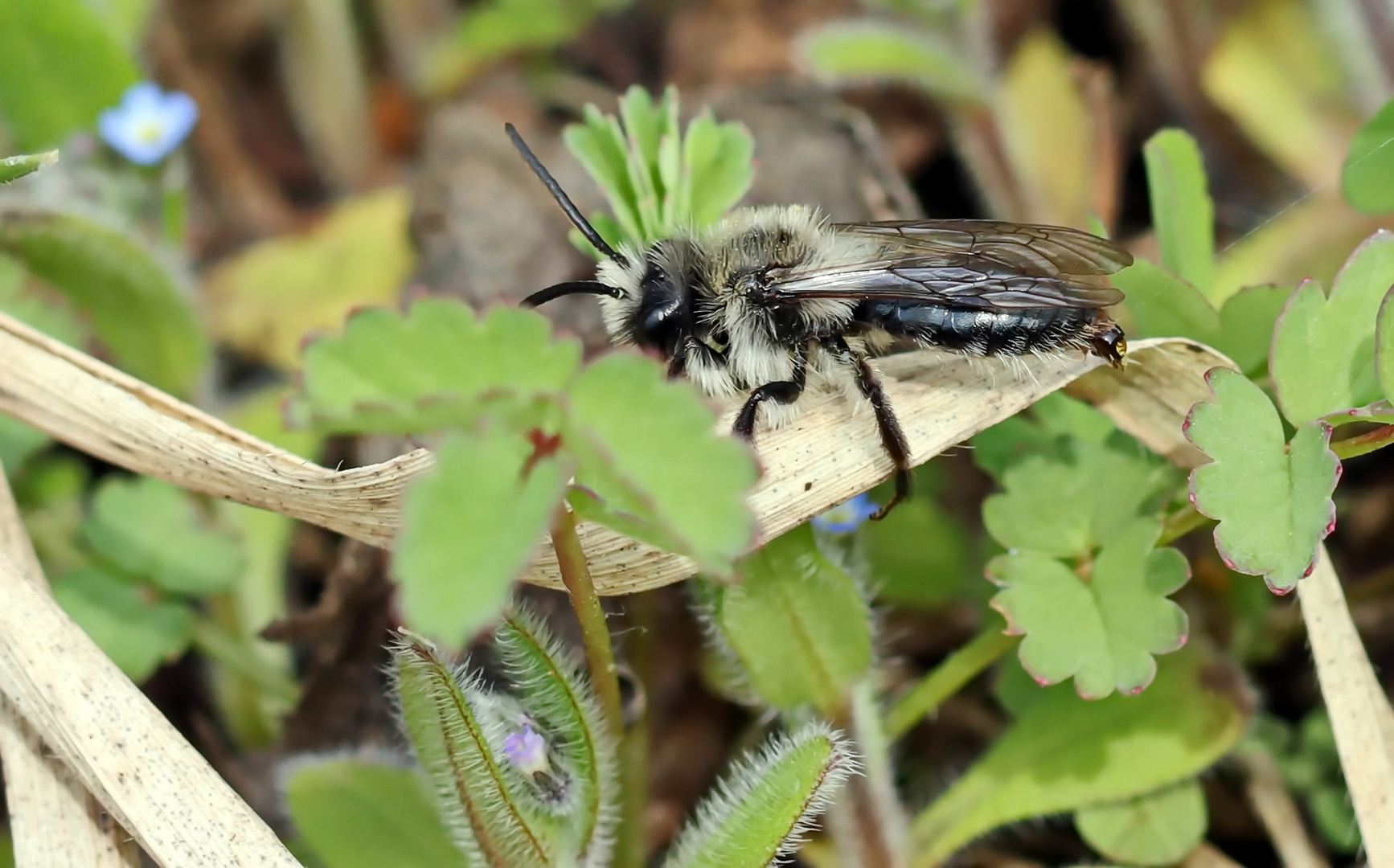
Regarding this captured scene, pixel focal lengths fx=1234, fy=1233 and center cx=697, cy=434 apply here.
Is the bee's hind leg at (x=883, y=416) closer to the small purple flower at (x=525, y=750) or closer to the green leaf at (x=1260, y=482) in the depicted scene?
the green leaf at (x=1260, y=482)

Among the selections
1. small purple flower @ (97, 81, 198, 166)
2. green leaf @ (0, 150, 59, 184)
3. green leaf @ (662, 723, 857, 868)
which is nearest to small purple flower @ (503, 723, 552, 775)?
green leaf @ (662, 723, 857, 868)

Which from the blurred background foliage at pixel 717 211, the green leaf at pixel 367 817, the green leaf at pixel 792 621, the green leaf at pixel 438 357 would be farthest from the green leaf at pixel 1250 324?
the green leaf at pixel 367 817

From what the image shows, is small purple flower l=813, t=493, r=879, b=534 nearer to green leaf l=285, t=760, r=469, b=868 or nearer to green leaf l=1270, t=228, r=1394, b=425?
green leaf l=1270, t=228, r=1394, b=425

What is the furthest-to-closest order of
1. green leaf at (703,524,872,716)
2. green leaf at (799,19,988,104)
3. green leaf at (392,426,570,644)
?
green leaf at (799,19,988,104) < green leaf at (703,524,872,716) < green leaf at (392,426,570,644)

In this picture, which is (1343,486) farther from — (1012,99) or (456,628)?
(456,628)

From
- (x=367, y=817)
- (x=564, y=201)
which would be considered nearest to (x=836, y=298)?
(x=564, y=201)

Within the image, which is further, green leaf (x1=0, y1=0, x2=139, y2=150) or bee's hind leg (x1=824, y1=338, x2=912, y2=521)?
green leaf (x1=0, y1=0, x2=139, y2=150)

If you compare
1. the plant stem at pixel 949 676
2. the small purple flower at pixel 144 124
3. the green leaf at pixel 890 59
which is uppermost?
the small purple flower at pixel 144 124
